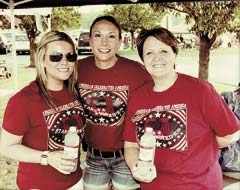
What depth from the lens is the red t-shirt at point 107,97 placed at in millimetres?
2668

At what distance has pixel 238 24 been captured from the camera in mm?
9312

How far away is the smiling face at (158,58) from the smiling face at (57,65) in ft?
1.62

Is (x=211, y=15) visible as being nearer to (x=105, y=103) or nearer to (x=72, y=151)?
(x=105, y=103)

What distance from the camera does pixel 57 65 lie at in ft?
7.79

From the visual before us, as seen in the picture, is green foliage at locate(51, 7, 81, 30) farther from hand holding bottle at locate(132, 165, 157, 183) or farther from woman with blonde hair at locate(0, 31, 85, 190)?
hand holding bottle at locate(132, 165, 157, 183)

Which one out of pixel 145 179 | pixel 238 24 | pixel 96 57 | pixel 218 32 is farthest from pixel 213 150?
pixel 238 24

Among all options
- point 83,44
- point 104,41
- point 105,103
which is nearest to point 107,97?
point 105,103

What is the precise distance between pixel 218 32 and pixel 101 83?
217 inches

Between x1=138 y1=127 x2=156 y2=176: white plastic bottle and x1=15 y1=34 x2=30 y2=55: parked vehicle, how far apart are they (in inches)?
794

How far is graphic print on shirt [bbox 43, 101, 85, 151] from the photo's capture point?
7.39 feet

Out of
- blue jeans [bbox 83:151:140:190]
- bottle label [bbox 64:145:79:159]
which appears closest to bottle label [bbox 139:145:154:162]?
bottle label [bbox 64:145:79:159]

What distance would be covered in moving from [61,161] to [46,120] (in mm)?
265

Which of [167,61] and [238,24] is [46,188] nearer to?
[167,61]

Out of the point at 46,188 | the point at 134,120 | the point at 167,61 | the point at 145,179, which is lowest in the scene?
the point at 46,188
